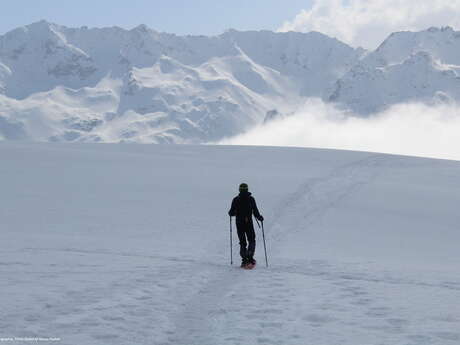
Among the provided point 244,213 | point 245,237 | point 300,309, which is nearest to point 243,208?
point 244,213

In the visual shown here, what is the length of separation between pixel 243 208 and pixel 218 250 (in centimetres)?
206

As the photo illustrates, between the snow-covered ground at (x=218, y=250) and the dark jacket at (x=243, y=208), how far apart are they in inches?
48.5

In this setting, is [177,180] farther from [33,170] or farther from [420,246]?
[420,246]

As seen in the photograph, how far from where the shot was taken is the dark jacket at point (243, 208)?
1553 cm

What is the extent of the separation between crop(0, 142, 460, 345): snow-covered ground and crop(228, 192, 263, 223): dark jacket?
1.23 metres

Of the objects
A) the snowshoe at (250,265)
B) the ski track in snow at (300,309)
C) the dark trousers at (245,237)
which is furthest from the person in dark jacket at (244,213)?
the ski track in snow at (300,309)

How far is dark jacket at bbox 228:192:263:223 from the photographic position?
15.5m

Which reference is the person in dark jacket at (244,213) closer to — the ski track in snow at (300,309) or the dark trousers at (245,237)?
the dark trousers at (245,237)

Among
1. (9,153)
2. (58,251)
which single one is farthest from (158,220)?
(9,153)

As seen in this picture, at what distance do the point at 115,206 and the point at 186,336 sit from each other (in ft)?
45.4

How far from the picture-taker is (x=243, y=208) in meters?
15.6

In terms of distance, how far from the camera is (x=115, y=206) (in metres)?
22.4

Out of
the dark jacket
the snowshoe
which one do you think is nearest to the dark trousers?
the dark jacket

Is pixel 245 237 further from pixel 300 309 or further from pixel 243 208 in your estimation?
pixel 300 309
